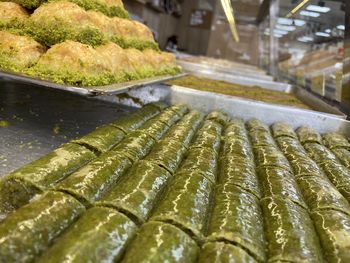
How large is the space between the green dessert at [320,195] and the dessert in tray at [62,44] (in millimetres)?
→ 2029

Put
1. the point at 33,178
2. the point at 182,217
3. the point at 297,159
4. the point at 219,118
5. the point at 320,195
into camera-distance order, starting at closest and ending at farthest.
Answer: the point at 182,217, the point at 33,178, the point at 320,195, the point at 297,159, the point at 219,118

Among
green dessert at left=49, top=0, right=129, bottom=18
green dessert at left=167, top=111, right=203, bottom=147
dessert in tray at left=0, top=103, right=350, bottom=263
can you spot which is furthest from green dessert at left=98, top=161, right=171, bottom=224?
green dessert at left=49, top=0, right=129, bottom=18

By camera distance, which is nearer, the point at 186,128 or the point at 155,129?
the point at 155,129

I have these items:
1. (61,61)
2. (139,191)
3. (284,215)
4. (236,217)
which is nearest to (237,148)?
(284,215)

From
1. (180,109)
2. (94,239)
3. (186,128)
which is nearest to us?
(94,239)

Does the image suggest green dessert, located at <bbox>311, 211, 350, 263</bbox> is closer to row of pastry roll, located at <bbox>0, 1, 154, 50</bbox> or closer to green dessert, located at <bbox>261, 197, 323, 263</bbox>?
green dessert, located at <bbox>261, 197, 323, 263</bbox>

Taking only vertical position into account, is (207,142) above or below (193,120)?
below

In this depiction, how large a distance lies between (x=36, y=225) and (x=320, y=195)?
79.1 inches

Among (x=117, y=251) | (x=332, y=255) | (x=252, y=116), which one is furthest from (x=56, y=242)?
(x=252, y=116)

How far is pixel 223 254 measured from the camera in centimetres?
175

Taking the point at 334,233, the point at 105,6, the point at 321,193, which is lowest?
the point at 334,233

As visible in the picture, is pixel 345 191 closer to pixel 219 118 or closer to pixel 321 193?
pixel 321 193

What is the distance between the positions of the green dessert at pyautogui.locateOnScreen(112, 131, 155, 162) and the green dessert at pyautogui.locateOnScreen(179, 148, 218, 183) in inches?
15.0

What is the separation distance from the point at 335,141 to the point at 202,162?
2184 mm
